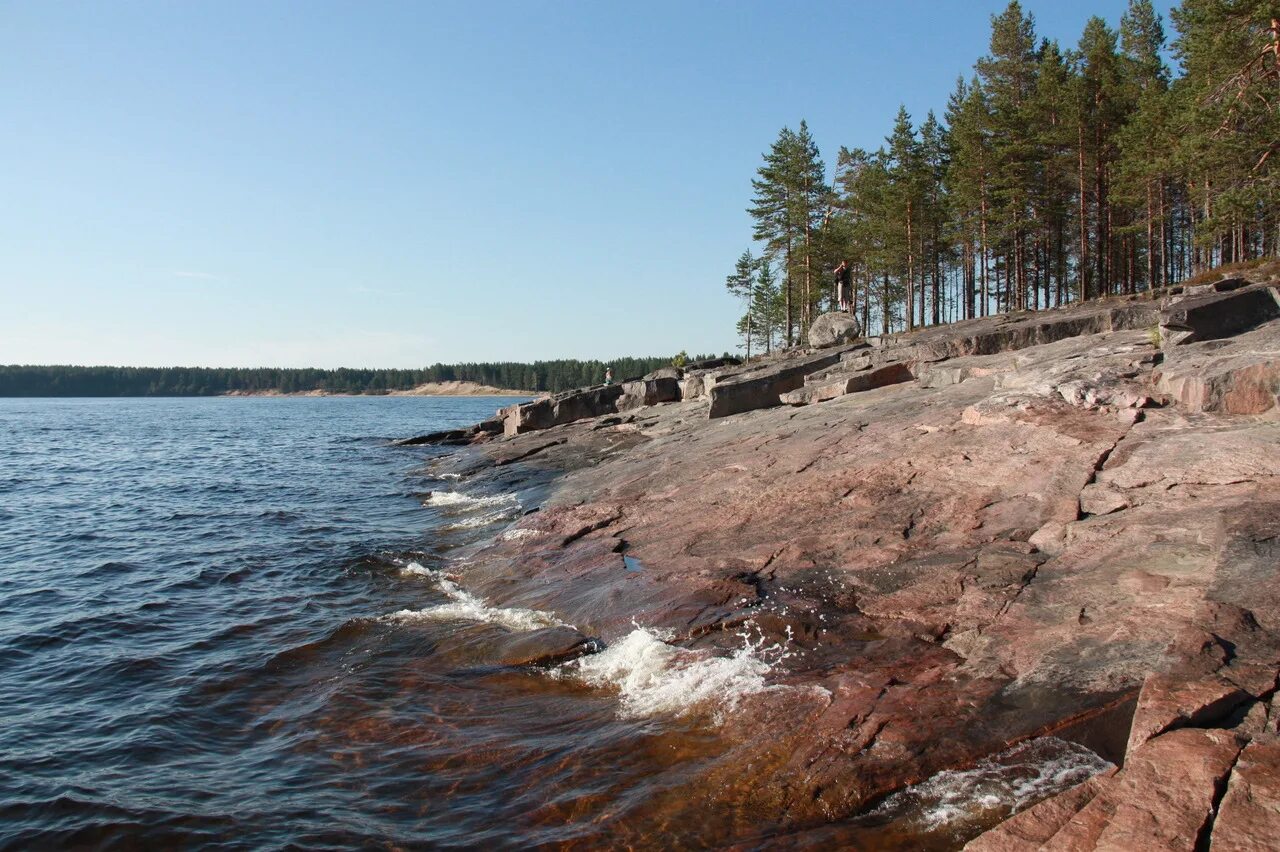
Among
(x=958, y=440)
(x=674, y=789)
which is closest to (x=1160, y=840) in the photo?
(x=674, y=789)

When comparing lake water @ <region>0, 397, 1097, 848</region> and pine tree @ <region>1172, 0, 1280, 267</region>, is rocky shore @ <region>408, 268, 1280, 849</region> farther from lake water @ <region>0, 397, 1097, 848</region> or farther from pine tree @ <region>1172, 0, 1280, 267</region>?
pine tree @ <region>1172, 0, 1280, 267</region>

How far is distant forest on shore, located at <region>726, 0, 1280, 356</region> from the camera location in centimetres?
2600

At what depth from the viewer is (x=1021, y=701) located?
266 inches

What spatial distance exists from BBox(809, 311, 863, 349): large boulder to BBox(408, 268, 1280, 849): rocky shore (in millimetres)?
19214

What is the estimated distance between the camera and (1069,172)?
144 feet

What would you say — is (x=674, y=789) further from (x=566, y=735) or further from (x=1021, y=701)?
(x=1021, y=701)

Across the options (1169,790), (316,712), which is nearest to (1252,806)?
(1169,790)

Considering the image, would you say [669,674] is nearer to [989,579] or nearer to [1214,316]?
[989,579]

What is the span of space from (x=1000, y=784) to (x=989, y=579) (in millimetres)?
3774

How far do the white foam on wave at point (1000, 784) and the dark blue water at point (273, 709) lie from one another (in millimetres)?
2359

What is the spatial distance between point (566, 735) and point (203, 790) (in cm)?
352

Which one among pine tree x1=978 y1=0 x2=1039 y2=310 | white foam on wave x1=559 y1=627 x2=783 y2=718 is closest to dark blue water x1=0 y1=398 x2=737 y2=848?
white foam on wave x1=559 y1=627 x2=783 y2=718

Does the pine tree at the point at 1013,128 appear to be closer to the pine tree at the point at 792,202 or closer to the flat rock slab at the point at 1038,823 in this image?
the pine tree at the point at 792,202

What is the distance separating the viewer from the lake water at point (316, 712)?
6500mm
